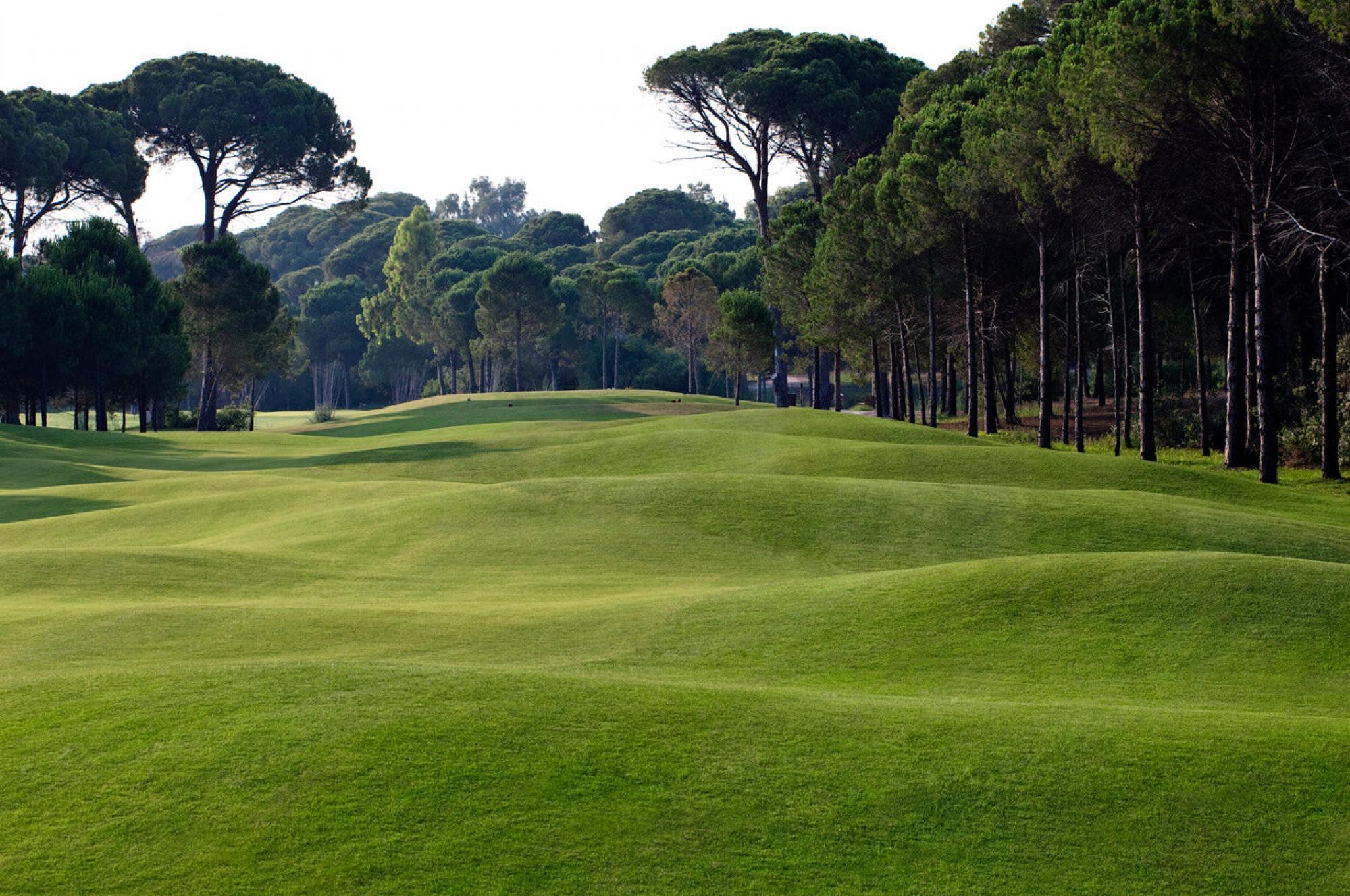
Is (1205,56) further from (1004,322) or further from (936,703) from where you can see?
(936,703)

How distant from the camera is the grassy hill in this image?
8203 millimetres

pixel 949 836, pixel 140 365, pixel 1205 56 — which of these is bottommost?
pixel 949 836

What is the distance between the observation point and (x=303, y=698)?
1043cm

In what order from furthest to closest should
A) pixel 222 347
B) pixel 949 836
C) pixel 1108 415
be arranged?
pixel 222 347 < pixel 1108 415 < pixel 949 836

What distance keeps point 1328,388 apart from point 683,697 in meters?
31.6

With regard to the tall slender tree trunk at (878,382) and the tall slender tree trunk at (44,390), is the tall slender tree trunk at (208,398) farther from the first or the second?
the tall slender tree trunk at (878,382)

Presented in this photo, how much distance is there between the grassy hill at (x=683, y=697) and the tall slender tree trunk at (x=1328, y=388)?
9.37m

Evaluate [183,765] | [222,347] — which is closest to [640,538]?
[183,765]

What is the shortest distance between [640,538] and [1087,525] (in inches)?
373

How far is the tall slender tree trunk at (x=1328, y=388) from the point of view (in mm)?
34844

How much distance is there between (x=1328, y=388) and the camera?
3506 centimetres

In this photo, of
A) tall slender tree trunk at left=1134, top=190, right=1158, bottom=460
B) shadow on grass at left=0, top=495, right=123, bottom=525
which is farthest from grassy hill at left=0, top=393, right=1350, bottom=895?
tall slender tree trunk at left=1134, top=190, right=1158, bottom=460

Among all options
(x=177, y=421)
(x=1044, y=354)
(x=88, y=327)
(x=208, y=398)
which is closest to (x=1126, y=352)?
(x=1044, y=354)

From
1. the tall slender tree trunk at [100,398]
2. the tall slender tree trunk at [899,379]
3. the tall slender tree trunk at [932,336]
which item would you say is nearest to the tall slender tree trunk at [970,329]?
the tall slender tree trunk at [932,336]
